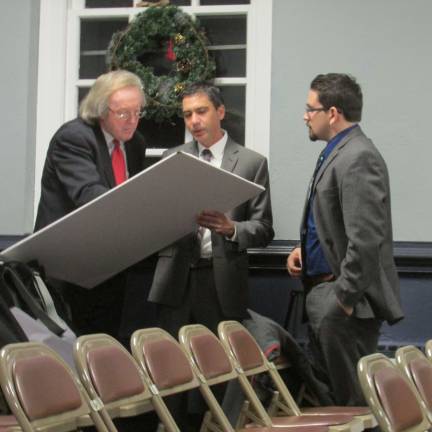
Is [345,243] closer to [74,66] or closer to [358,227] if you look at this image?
[358,227]

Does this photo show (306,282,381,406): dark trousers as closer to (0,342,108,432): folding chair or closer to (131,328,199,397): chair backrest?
(131,328,199,397): chair backrest

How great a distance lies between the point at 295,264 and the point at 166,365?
4.50 ft

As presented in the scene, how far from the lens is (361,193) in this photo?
4383mm

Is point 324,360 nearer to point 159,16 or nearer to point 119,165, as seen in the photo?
point 119,165

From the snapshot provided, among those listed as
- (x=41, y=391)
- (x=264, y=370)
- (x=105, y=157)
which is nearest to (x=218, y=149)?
(x=105, y=157)

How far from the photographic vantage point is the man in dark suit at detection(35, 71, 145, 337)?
465cm

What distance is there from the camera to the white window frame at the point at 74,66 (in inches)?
239

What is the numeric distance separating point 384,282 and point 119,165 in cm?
139

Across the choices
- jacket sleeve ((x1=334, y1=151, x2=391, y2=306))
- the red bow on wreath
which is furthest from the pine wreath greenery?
jacket sleeve ((x1=334, y1=151, x2=391, y2=306))

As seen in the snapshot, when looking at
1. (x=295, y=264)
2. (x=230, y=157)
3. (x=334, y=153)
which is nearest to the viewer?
(x=334, y=153)

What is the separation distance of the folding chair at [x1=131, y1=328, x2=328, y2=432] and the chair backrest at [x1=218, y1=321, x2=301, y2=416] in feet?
1.32

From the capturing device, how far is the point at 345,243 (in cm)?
449

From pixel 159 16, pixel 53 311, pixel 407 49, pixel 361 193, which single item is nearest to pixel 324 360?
pixel 361 193

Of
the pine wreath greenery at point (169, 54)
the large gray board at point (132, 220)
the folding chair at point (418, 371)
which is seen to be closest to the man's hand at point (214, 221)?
the large gray board at point (132, 220)
